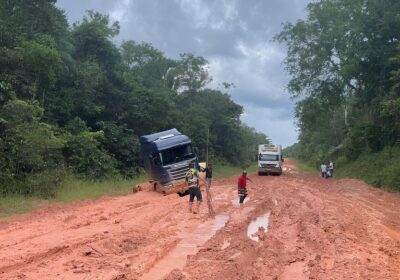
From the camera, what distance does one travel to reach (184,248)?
34.7 ft

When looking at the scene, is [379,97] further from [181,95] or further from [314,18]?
[181,95]

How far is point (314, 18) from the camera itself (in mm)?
45188

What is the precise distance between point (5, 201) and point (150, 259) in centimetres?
1128

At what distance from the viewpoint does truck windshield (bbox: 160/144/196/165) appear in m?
24.8

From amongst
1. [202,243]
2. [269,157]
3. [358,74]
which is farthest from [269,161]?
[202,243]

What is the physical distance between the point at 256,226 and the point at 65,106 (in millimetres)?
23645

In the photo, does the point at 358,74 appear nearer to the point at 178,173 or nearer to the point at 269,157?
the point at 269,157

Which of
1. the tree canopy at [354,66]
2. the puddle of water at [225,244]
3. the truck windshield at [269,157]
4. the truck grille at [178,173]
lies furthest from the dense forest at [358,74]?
the puddle of water at [225,244]

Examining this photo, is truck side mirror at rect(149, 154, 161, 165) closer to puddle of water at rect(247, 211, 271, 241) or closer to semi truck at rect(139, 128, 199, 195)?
semi truck at rect(139, 128, 199, 195)

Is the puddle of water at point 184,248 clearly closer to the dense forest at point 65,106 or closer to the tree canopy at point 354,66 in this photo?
the dense forest at point 65,106

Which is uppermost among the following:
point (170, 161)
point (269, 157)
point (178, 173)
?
point (269, 157)

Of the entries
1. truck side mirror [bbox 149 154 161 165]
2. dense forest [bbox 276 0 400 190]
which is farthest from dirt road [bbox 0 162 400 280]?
dense forest [bbox 276 0 400 190]

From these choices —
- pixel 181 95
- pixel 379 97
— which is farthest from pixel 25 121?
pixel 181 95

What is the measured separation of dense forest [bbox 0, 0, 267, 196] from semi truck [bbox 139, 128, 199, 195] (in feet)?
15.5
